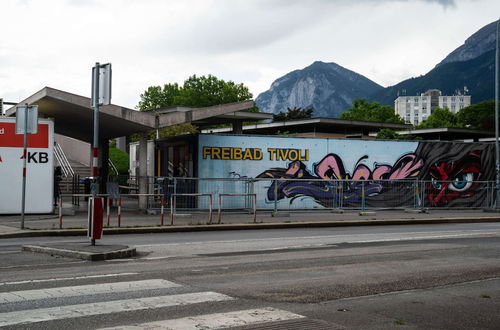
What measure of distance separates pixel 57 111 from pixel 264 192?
856 centimetres

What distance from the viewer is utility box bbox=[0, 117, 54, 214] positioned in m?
21.0

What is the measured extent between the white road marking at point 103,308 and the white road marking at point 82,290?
0.64 m

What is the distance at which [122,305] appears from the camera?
700 cm

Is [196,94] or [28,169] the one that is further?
[196,94]

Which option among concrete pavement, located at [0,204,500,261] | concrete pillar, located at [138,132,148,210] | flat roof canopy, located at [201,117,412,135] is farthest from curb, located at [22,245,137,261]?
flat roof canopy, located at [201,117,412,135]

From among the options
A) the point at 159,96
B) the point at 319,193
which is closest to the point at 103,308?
the point at 319,193

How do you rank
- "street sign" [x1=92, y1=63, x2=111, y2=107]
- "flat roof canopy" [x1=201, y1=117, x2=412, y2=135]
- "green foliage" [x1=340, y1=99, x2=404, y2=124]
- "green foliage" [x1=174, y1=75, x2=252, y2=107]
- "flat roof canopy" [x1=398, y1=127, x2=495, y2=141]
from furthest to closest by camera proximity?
"green foliage" [x1=340, y1=99, x2=404, y2=124], "green foliage" [x1=174, y1=75, x2=252, y2=107], "flat roof canopy" [x1=398, y1=127, x2=495, y2=141], "flat roof canopy" [x1=201, y1=117, x2=412, y2=135], "street sign" [x1=92, y1=63, x2=111, y2=107]

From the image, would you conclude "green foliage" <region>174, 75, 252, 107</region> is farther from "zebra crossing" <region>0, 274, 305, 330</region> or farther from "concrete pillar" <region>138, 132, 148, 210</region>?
"zebra crossing" <region>0, 274, 305, 330</region>

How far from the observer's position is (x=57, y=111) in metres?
23.8

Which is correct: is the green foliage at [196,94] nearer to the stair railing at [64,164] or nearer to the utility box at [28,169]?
the stair railing at [64,164]

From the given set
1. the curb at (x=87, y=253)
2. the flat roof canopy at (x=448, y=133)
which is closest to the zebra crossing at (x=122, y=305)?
the curb at (x=87, y=253)

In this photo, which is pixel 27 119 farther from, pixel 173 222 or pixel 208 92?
pixel 208 92

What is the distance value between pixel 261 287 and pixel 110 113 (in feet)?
47.9

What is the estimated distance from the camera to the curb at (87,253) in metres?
10.9
